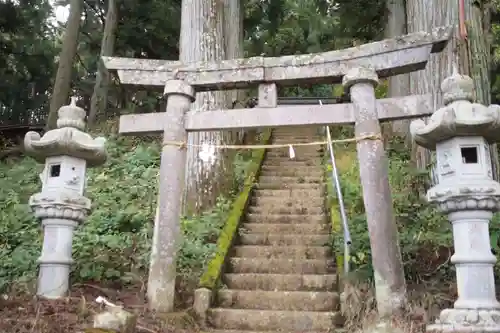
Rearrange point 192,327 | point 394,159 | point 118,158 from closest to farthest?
point 192,327 < point 394,159 < point 118,158

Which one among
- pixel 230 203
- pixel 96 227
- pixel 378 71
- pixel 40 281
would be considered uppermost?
pixel 378 71

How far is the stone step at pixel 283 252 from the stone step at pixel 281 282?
0.66 metres

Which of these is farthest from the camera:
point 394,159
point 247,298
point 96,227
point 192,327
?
point 394,159

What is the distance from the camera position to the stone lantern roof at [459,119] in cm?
477

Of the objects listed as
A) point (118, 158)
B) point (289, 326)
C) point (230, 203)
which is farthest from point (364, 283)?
point (118, 158)

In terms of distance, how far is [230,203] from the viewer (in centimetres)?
880

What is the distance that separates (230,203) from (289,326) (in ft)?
10.6

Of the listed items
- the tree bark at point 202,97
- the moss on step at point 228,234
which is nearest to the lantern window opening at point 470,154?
the moss on step at point 228,234

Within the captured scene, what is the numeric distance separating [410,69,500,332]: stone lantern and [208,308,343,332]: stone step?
1.47 metres

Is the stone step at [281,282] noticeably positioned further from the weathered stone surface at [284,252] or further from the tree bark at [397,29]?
the tree bark at [397,29]

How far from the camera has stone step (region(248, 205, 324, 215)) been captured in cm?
890

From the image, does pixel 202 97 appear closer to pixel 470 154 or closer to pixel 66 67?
pixel 470 154

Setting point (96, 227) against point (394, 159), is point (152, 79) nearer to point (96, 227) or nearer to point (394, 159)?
point (96, 227)

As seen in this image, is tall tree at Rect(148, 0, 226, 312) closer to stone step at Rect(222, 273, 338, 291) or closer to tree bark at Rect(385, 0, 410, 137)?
stone step at Rect(222, 273, 338, 291)
